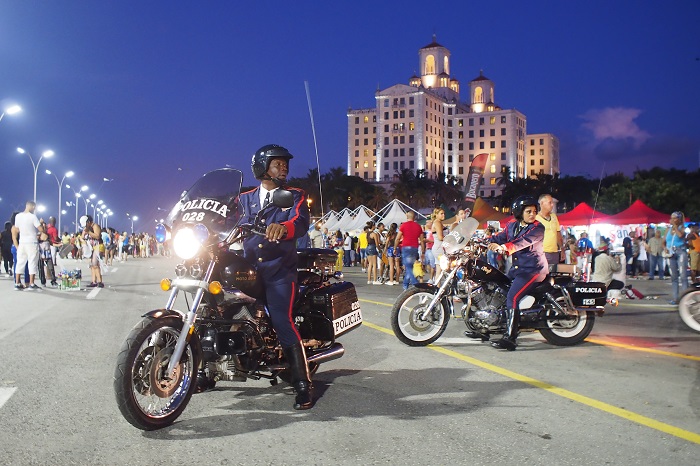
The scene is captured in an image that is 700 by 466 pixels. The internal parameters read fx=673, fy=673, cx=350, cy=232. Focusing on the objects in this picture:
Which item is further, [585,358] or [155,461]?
[585,358]

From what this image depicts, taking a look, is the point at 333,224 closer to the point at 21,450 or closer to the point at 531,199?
the point at 531,199

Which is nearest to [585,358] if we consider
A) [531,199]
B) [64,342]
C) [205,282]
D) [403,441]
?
[531,199]

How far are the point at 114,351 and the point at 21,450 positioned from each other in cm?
372

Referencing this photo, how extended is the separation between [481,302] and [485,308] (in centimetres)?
10

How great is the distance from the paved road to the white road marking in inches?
0.6

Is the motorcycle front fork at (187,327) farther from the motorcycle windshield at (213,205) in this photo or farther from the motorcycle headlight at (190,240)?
the motorcycle windshield at (213,205)

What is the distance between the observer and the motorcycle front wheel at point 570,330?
8.52 meters

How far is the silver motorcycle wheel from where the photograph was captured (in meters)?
10.0

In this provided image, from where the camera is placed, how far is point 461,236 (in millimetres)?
8438

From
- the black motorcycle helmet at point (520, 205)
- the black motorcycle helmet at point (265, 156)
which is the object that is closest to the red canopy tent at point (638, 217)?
the black motorcycle helmet at point (520, 205)

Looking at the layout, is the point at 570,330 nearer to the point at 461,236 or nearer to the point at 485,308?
the point at 485,308

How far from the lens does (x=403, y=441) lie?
14.5 ft

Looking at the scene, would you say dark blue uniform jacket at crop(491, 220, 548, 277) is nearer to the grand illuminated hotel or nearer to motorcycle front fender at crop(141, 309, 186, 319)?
motorcycle front fender at crop(141, 309, 186, 319)

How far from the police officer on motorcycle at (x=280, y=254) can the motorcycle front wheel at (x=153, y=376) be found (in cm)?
70
